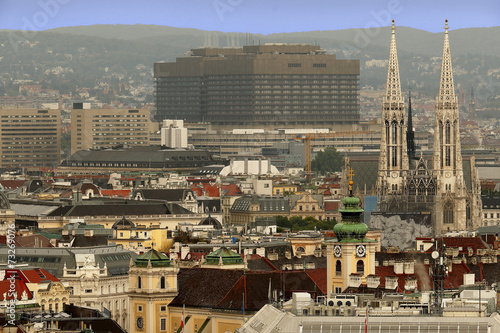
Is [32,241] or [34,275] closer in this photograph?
[34,275]

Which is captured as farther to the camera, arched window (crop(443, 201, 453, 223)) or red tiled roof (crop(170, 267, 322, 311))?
arched window (crop(443, 201, 453, 223))

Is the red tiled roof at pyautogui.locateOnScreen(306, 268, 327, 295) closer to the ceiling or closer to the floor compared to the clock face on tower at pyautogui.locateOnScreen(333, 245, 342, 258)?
closer to the floor

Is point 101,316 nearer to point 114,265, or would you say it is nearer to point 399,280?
point 399,280

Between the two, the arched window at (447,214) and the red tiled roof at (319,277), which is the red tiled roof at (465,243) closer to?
the red tiled roof at (319,277)

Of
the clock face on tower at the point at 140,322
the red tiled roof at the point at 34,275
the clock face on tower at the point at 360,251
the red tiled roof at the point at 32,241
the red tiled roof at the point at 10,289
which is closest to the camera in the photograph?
the red tiled roof at the point at 10,289

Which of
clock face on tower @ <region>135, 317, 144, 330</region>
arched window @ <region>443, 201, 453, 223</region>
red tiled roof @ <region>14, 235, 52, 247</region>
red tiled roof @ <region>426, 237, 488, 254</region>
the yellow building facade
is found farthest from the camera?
arched window @ <region>443, 201, 453, 223</region>

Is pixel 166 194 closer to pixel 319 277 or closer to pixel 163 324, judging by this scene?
pixel 319 277

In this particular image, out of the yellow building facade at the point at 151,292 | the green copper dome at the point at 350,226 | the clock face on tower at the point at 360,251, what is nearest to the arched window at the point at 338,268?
the clock face on tower at the point at 360,251

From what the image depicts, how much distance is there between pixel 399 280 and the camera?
3474 inches

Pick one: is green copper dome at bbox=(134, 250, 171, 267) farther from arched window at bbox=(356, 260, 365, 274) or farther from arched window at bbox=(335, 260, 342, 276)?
arched window at bbox=(356, 260, 365, 274)

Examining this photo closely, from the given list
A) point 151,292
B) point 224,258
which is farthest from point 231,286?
point 224,258

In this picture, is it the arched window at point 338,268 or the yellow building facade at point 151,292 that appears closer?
the arched window at point 338,268

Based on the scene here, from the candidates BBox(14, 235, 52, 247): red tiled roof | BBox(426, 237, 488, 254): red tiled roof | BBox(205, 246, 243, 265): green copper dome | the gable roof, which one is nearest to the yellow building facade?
BBox(205, 246, 243, 265): green copper dome

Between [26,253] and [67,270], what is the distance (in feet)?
18.3
